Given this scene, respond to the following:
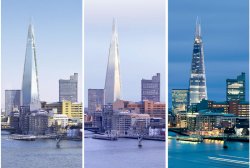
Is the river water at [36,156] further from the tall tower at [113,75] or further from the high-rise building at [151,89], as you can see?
the high-rise building at [151,89]

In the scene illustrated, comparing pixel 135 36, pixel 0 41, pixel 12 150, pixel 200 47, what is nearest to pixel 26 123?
pixel 12 150

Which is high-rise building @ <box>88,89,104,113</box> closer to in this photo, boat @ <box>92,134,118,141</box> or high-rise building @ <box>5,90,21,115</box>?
boat @ <box>92,134,118,141</box>

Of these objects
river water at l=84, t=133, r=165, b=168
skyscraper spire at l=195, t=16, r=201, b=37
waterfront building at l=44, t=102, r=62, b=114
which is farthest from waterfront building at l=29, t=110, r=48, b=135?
skyscraper spire at l=195, t=16, r=201, b=37

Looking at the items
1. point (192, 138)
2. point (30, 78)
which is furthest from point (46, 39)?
point (192, 138)

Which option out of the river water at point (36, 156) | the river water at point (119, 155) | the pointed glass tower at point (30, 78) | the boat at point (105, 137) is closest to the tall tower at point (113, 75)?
the boat at point (105, 137)

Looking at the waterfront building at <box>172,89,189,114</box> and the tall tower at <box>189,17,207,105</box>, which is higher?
the tall tower at <box>189,17,207,105</box>

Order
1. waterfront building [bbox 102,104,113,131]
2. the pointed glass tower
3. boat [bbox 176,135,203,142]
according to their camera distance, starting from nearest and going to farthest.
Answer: the pointed glass tower < boat [bbox 176,135,203,142] < waterfront building [bbox 102,104,113,131]

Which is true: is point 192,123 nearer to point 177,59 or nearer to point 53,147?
point 177,59
